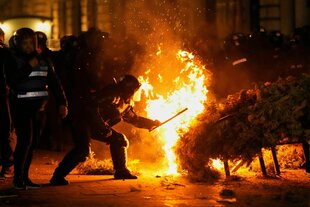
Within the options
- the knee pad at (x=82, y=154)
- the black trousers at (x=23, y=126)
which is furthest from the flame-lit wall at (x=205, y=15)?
the black trousers at (x=23, y=126)

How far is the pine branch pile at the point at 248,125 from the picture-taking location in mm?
8367

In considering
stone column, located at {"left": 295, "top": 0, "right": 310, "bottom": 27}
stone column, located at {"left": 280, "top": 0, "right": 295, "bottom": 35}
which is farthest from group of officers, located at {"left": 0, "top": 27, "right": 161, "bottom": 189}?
stone column, located at {"left": 280, "top": 0, "right": 295, "bottom": 35}

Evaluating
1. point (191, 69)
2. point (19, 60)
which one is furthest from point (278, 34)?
point (19, 60)

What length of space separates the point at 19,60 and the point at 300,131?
3485 mm

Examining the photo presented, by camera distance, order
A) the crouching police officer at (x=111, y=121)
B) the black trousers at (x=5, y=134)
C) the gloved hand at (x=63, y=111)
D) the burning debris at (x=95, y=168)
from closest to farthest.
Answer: the gloved hand at (x=63, y=111) → the crouching police officer at (x=111, y=121) → the black trousers at (x=5, y=134) → the burning debris at (x=95, y=168)

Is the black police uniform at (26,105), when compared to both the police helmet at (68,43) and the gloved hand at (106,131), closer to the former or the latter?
the gloved hand at (106,131)

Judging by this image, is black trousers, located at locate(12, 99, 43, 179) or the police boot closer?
black trousers, located at locate(12, 99, 43, 179)

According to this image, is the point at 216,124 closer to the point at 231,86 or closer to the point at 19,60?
the point at 19,60

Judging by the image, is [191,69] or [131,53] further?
[131,53]

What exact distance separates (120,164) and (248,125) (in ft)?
5.85

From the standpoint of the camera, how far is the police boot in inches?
355

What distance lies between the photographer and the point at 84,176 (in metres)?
9.47

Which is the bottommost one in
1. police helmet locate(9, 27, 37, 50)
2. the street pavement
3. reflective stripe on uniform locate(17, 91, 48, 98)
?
the street pavement

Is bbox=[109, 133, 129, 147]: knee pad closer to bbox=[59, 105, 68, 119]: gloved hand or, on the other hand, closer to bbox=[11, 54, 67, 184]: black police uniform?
bbox=[59, 105, 68, 119]: gloved hand
